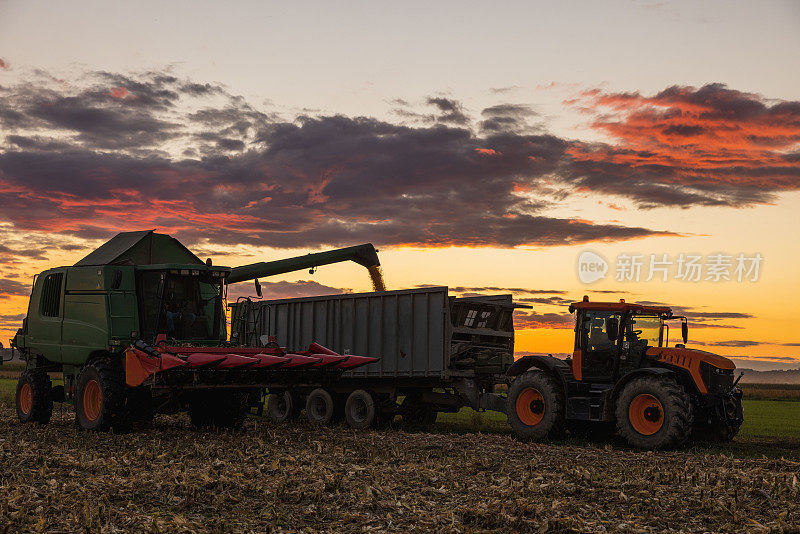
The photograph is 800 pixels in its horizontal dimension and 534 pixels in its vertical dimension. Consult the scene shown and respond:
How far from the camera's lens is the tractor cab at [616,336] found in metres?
15.9

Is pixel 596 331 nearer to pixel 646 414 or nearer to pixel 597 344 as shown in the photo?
pixel 597 344

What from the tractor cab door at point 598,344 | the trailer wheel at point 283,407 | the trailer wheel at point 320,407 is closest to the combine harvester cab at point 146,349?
the trailer wheel at point 320,407

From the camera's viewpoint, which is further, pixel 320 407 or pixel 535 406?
pixel 320 407

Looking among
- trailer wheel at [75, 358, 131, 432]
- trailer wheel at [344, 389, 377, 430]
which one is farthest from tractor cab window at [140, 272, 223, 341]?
trailer wheel at [344, 389, 377, 430]

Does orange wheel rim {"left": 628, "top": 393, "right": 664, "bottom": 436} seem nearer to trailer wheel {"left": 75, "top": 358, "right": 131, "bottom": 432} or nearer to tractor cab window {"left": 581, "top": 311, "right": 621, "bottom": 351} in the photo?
tractor cab window {"left": 581, "top": 311, "right": 621, "bottom": 351}

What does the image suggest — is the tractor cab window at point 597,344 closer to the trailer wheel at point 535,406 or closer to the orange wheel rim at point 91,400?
the trailer wheel at point 535,406

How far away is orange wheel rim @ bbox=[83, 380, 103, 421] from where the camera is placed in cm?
1628

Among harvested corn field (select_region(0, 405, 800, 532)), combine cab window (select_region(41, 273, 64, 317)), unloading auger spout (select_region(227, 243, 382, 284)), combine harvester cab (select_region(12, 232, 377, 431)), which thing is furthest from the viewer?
unloading auger spout (select_region(227, 243, 382, 284))

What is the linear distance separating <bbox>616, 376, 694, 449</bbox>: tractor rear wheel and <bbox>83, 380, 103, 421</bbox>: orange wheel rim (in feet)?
34.1

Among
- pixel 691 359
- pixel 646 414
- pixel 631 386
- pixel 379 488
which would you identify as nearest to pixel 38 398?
pixel 379 488

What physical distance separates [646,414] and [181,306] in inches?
379

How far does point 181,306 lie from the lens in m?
16.8

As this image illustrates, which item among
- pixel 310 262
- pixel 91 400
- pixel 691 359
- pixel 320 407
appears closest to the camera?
pixel 691 359

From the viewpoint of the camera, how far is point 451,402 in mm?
18078
